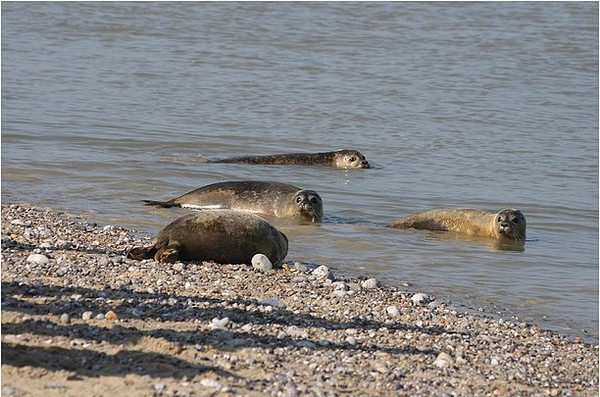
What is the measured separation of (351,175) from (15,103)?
17.3 ft

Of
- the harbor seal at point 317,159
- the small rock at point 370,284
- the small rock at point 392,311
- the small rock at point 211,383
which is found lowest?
the small rock at point 392,311

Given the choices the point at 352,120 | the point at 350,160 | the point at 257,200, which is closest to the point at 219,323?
the point at 257,200

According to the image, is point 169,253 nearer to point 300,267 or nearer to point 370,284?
point 300,267

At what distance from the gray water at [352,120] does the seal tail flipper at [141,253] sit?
1.49m

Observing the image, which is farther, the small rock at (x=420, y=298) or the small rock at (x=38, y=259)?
the small rock at (x=420, y=298)

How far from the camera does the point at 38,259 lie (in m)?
7.13

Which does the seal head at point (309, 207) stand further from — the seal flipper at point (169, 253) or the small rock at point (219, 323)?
the small rock at point (219, 323)

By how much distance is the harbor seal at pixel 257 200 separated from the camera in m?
10.6

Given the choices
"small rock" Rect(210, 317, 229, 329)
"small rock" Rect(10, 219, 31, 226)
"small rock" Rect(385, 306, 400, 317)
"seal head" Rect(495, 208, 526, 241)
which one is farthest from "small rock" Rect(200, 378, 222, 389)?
"seal head" Rect(495, 208, 526, 241)

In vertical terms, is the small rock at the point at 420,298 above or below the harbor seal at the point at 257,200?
below

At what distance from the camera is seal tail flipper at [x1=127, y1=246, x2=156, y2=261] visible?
25.5 ft

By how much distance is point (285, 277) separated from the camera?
7781mm

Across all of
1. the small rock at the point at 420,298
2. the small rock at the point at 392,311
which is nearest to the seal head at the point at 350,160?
the small rock at the point at 420,298

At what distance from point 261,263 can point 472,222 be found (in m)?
3.12
